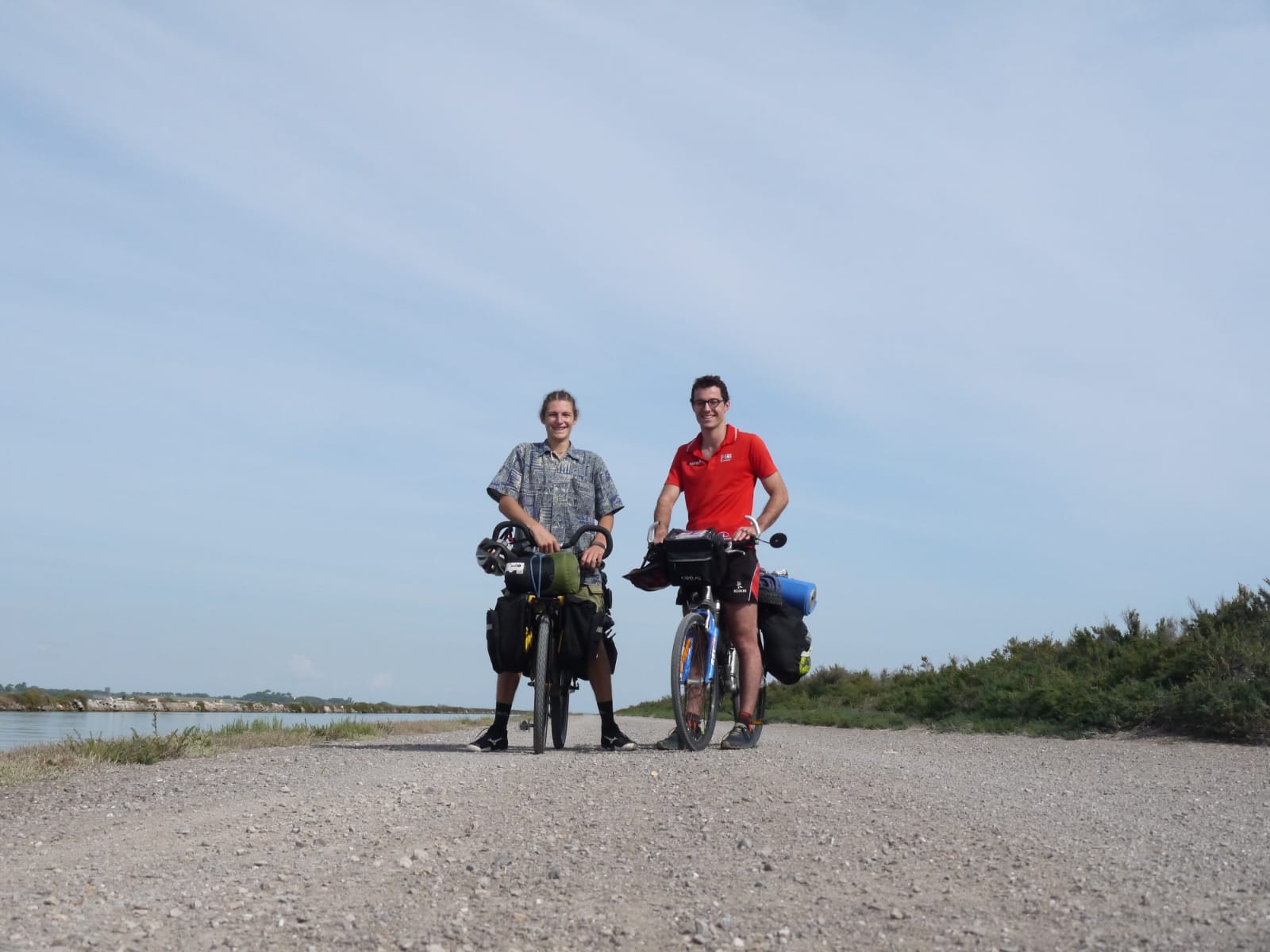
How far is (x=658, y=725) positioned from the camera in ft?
49.6

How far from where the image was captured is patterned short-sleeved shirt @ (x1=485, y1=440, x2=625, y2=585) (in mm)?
8234

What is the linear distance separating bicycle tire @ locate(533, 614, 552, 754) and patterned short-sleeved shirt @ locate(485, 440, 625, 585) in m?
0.71

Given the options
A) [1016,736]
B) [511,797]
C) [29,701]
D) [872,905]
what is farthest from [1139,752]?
[29,701]

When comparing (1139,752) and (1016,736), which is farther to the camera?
(1016,736)

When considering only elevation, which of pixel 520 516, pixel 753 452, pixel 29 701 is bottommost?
pixel 29 701

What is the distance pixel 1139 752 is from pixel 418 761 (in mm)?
5467

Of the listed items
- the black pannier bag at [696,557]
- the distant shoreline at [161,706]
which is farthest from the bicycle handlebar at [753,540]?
the distant shoreline at [161,706]

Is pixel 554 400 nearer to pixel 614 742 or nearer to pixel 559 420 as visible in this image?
pixel 559 420

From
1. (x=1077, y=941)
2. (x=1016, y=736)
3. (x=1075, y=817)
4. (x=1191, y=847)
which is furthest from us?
(x=1016, y=736)

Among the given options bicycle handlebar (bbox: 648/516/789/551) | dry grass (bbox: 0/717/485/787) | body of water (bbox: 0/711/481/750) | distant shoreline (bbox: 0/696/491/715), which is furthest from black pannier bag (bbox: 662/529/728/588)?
distant shoreline (bbox: 0/696/491/715)

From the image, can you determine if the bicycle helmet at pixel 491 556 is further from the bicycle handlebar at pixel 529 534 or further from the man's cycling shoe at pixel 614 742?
the man's cycling shoe at pixel 614 742

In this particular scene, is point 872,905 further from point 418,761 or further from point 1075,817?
point 418,761

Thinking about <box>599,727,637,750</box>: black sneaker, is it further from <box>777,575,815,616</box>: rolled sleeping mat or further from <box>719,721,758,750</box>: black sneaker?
<box>777,575,815,616</box>: rolled sleeping mat

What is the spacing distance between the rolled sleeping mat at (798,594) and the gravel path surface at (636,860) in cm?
192
